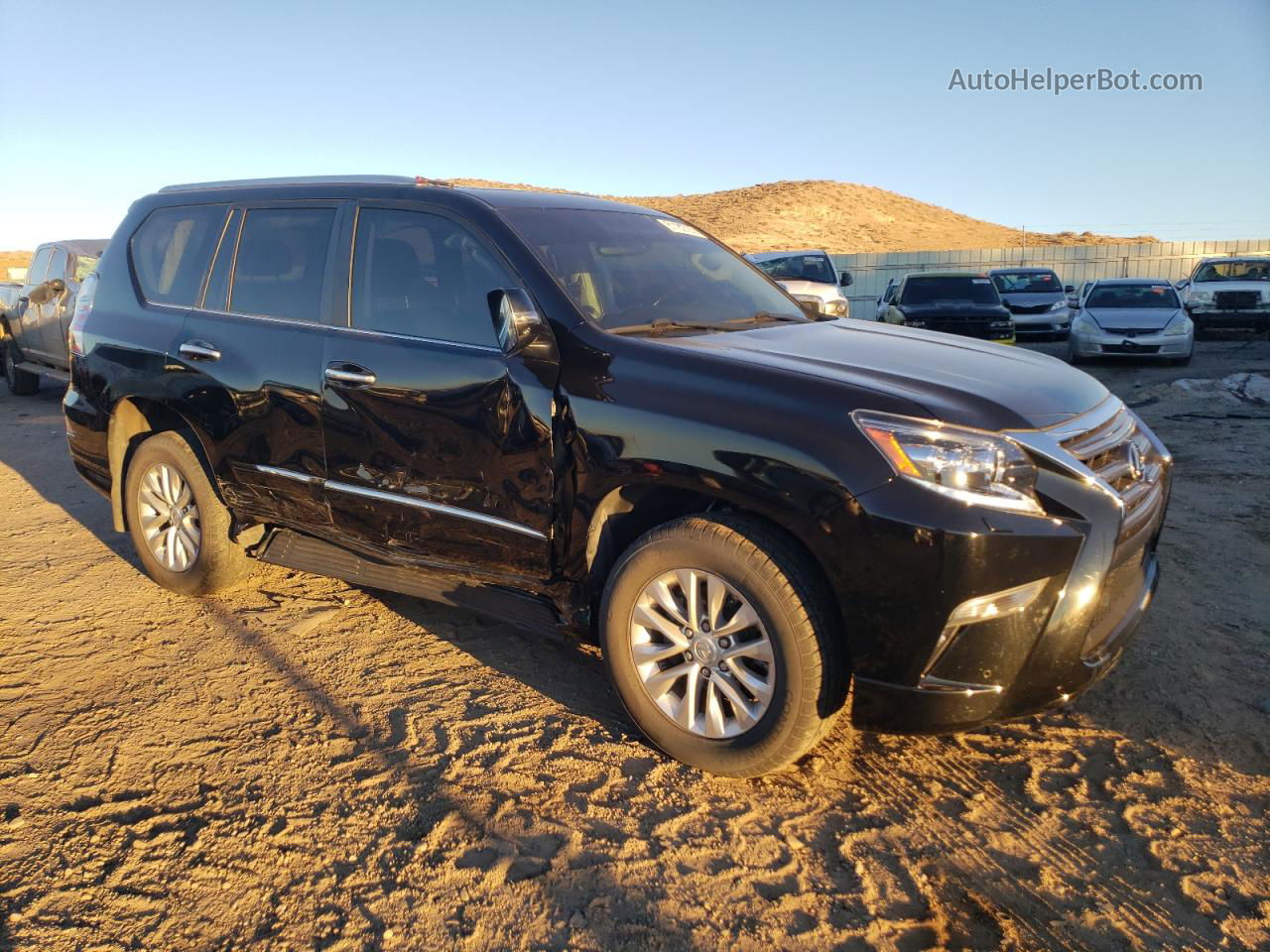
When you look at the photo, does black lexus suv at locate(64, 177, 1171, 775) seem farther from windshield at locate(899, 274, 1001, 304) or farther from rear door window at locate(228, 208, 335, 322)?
windshield at locate(899, 274, 1001, 304)

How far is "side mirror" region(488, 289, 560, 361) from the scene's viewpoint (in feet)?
10.8

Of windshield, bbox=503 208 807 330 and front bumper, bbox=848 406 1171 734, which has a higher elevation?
windshield, bbox=503 208 807 330

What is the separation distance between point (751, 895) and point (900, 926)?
0.39m

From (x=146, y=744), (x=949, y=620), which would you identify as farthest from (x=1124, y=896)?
(x=146, y=744)

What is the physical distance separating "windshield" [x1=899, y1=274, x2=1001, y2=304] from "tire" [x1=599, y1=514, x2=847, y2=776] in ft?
44.1

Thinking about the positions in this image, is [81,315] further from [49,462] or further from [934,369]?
[934,369]

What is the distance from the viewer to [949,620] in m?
2.68

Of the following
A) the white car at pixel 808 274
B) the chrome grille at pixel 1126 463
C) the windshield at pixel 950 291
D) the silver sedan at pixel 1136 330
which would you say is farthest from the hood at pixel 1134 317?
the chrome grille at pixel 1126 463

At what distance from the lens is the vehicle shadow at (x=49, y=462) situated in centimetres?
640

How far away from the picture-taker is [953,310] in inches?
582

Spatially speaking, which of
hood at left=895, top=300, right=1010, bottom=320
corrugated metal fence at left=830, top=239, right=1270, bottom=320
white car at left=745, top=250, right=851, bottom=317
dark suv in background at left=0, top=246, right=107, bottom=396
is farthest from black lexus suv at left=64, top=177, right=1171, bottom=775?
corrugated metal fence at left=830, top=239, right=1270, bottom=320

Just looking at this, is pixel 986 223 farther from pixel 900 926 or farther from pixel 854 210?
pixel 900 926

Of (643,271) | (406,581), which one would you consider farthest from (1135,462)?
(406,581)

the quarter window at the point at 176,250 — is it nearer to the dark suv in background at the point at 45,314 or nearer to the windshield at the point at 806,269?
the dark suv in background at the point at 45,314
